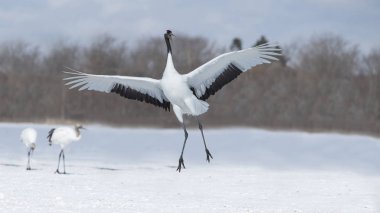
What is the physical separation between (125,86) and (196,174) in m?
4.72

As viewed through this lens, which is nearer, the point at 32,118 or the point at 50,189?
the point at 50,189

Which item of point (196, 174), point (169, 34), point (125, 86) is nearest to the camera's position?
point (169, 34)

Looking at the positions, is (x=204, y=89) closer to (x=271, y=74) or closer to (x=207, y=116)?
(x=207, y=116)

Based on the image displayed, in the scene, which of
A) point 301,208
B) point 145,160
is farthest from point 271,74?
point 301,208

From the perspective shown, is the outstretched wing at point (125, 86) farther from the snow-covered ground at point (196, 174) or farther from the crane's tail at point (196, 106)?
the snow-covered ground at point (196, 174)

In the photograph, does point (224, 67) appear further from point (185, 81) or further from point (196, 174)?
point (196, 174)

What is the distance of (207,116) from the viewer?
24016 mm

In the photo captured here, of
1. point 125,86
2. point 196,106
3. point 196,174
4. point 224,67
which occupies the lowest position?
point 196,174

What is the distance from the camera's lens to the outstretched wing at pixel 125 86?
7.55 meters

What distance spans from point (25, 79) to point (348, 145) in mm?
14855

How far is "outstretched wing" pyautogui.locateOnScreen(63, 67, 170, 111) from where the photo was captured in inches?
297

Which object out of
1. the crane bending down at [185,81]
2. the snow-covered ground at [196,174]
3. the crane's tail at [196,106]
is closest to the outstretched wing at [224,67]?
the crane bending down at [185,81]

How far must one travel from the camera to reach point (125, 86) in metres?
7.99

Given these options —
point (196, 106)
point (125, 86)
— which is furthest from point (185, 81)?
point (125, 86)
